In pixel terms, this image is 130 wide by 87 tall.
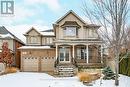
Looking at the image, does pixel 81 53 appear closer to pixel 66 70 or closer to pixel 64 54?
pixel 64 54

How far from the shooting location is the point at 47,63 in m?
45.6

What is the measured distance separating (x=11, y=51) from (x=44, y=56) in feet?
20.2

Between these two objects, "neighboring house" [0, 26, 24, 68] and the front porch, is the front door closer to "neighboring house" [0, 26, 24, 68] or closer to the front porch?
the front porch

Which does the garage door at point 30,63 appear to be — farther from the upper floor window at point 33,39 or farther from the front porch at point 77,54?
the upper floor window at point 33,39

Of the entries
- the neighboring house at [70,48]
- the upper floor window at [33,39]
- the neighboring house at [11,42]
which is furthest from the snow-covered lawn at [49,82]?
the upper floor window at [33,39]

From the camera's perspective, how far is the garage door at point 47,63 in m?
45.5

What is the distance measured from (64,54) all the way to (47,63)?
309cm

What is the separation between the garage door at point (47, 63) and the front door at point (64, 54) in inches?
67.4

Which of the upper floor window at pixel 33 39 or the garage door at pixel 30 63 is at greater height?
the upper floor window at pixel 33 39

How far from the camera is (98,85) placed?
22.9 m

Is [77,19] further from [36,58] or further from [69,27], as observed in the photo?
[36,58]

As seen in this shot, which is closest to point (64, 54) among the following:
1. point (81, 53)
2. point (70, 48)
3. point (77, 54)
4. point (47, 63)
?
point (70, 48)

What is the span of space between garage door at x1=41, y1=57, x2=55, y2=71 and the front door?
1.71m

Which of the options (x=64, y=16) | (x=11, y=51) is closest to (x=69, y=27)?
(x=64, y=16)
